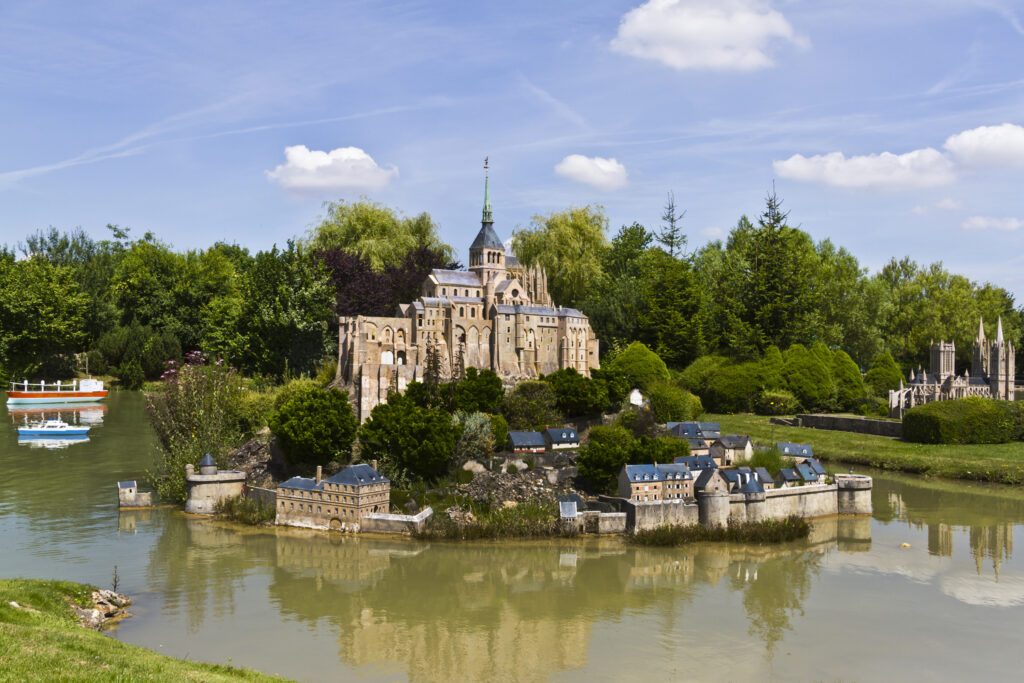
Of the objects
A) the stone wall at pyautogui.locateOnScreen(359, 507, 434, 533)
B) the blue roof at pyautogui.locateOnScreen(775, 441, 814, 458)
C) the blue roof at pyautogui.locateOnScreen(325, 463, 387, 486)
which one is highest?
the blue roof at pyautogui.locateOnScreen(775, 441, 814, 458)

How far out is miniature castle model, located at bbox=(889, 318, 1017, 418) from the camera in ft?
222

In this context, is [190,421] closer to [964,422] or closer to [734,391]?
[734,391]

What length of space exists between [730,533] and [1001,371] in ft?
136

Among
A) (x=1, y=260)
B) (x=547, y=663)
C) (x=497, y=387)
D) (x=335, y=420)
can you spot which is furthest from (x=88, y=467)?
(x=1, y=260)

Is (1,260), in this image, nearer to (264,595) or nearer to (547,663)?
(264,595)

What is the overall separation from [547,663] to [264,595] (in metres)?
11.2

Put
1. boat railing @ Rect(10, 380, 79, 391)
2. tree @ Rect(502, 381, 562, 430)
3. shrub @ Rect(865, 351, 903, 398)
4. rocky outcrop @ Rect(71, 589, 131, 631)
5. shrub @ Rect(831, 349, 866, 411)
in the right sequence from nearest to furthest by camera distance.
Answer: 1. rocky outcrop @ Rect(71, 589, 131, 631)
2. tree @ Rect(502, 381, 562, 430)
3. shrub @ Rect(831, 349, 866, 411)
4. shrub @ Rect(865, 351, 903, 398)
5. boat railing @ Rect(10, 380, 79, 391)

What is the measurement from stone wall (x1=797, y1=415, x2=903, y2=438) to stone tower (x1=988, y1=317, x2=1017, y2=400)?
10.9 m

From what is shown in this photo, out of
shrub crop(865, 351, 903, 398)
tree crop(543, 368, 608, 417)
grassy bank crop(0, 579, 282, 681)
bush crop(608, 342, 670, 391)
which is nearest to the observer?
grassy bank crop(0, 579, 282, 681)

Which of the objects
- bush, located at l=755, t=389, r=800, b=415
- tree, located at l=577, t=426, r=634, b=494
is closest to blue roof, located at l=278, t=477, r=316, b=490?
tree, located at l=577, t=426, r=634, b=494

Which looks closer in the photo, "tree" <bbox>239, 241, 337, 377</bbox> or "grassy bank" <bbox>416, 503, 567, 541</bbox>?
"grassy bank" <bbox>416, 503, 567, 541</bbox>

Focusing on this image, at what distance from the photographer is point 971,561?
1468 inches

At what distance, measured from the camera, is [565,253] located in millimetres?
80625

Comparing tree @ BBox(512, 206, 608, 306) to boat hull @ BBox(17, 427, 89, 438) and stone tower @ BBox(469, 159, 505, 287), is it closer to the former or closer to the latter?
stone tower @ BBox(469, 159, 505, 287)
